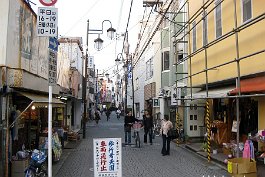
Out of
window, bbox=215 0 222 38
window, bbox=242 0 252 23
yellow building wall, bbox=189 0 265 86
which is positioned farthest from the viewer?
window, bbox=215 0 222 38

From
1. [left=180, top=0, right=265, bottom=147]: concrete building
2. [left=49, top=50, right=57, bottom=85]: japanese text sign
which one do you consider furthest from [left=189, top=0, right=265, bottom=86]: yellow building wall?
[left=49, top=50, right=57, bottom=85]: japanese text sign

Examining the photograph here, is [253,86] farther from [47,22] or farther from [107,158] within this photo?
[47,22]

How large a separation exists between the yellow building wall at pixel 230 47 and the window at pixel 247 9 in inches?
9.6

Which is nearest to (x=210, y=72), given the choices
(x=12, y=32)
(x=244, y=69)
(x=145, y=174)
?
(x=244, y=69)

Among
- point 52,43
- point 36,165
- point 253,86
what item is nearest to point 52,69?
point 52,43

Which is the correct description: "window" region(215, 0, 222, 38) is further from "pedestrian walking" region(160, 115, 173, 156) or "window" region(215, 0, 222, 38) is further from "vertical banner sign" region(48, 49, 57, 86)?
"vertical banner sign" region(48, 49, 57, 86)

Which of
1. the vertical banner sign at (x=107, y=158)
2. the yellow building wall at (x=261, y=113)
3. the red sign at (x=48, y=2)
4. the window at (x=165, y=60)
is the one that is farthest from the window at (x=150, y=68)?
the red sign at (x=48, y=2)

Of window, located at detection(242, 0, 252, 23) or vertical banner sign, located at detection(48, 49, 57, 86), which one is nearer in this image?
vertical banner sign, located at detection(48, 49, 57, 86)

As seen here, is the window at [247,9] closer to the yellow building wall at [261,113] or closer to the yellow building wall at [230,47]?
the yellow building wall at [230,47]

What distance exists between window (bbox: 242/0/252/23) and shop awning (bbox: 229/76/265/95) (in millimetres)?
2063

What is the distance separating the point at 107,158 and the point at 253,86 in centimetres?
546

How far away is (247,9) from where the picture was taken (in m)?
12.4

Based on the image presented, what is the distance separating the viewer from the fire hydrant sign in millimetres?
7195

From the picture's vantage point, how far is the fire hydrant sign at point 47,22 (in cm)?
720
